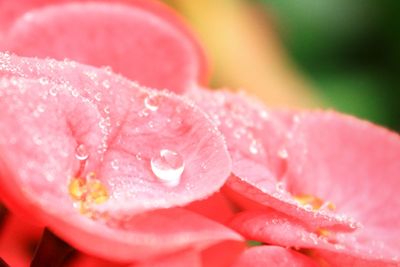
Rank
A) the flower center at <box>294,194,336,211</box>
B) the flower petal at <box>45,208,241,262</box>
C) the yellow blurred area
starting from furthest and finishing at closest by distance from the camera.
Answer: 1. the yellow blurred area
2. the flower center at <box>294,194,336,211</box>
3. the flower petal at <box>45,208,241,262</box>

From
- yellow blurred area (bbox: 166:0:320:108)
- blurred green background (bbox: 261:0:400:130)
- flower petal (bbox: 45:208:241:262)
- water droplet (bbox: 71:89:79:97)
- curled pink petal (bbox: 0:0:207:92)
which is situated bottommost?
yellow blurred area (bbox: 166:0:320:108)

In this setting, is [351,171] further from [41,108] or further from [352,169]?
[41,108]

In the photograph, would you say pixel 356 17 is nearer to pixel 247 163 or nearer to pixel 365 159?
pixel 365 159

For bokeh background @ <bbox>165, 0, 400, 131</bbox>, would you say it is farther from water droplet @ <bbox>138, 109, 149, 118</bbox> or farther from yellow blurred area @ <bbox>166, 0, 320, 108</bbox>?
water droplet @ <bbox>138, 109, 149, 118</bbox>

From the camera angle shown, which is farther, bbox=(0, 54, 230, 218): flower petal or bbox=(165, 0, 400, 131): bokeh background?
bbox=(165, 0, 400, 131): bokeh background

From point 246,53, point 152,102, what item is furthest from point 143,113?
point 246,53

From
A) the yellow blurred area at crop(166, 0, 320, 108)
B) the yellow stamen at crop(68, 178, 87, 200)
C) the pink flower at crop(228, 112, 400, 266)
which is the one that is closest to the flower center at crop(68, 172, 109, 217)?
the yellow stamen at crop(68, 178, 87, 200)

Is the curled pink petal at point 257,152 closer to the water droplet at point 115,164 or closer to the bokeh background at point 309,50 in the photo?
the water droplet at point 115,164

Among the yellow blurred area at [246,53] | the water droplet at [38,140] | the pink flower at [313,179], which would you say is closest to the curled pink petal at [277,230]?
the pink flower at [313,179]
